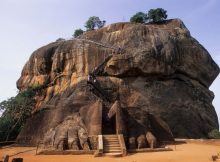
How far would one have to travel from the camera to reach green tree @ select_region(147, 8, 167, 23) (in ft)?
151

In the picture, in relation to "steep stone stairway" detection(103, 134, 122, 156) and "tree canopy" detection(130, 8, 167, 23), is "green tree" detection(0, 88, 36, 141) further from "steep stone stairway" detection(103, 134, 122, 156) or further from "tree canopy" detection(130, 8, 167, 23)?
"tree canopy" detection(130, 8, 167, 23)

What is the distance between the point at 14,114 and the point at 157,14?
25.2 metres

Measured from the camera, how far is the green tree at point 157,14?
45938mm

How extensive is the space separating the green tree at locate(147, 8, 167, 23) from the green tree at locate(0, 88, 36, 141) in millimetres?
21863

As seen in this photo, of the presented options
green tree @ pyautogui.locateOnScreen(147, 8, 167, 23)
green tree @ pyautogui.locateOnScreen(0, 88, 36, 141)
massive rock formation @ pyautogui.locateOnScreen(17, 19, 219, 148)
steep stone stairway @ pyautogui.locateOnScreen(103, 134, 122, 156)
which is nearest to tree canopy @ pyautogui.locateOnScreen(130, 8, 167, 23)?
green tree @ pyautogui.locateOnScreen(147, 8, 167, 23)

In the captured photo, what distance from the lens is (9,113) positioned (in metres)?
33.2

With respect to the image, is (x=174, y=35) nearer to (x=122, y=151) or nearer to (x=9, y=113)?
(x=9, y=113)

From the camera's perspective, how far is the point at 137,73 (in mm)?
36125

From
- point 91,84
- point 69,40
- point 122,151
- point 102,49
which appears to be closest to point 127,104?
point 91,84

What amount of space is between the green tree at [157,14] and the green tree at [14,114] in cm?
2186

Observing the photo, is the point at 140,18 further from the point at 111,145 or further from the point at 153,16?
the point at 111,145

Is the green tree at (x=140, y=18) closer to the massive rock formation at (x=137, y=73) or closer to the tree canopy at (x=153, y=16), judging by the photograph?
the tree canopy at (x=153, y=16)

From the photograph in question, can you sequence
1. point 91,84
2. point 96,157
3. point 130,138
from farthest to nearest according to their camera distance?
point 91,84 < point 130,138 < point 96,157

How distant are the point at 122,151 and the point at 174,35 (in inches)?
1003
